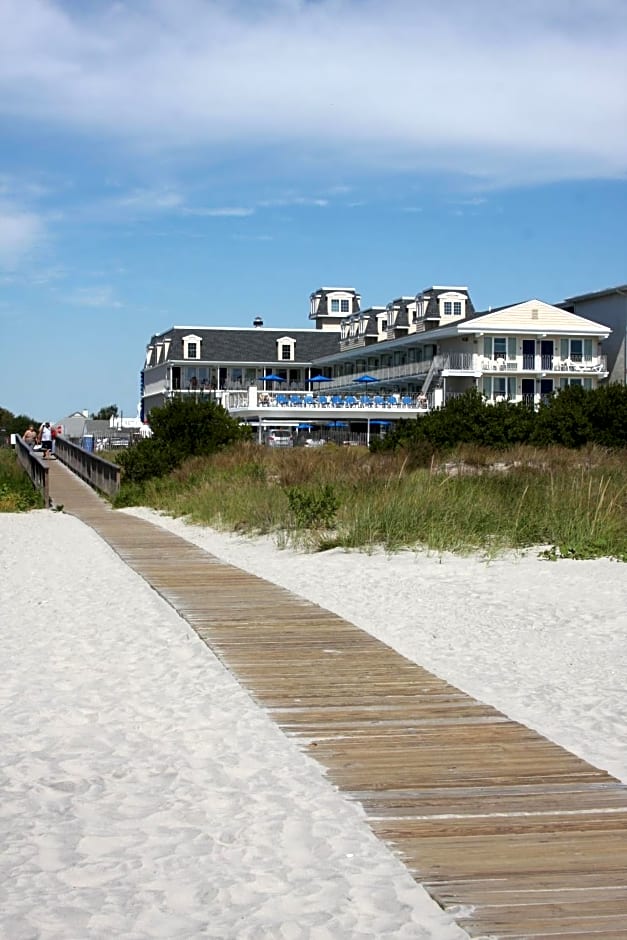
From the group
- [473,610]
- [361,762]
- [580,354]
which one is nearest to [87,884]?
[361,762]

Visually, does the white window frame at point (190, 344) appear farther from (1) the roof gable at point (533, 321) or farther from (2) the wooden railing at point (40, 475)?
(2) the wooden railing at point (40, 475)

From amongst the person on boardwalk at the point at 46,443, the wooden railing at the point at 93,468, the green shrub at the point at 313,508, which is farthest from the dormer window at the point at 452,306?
the green shrub at the point at 313,508

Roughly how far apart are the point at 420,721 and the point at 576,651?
308 centimetres

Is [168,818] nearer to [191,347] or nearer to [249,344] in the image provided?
[191,347]

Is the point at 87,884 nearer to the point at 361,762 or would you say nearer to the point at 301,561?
the point at 361,762

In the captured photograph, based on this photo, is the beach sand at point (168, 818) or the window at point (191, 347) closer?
the beach sand at point (168, 818)

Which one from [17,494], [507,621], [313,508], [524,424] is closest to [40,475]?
[17,494]

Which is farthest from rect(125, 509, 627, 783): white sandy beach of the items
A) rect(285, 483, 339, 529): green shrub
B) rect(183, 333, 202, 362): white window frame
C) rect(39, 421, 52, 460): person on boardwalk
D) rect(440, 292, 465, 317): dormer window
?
rect(183, 333, 202, 362): white window frame

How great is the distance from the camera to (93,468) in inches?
1366

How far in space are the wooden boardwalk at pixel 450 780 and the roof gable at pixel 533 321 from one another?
59.9m

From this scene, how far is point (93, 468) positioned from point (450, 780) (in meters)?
29.4

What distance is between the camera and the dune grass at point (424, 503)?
16406 mm

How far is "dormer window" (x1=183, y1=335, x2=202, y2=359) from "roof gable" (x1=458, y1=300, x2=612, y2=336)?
27197mm

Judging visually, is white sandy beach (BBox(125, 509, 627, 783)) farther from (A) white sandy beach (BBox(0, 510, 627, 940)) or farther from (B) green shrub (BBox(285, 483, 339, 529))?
(B) green shrub (BBox(285, 483, 339, 529))
